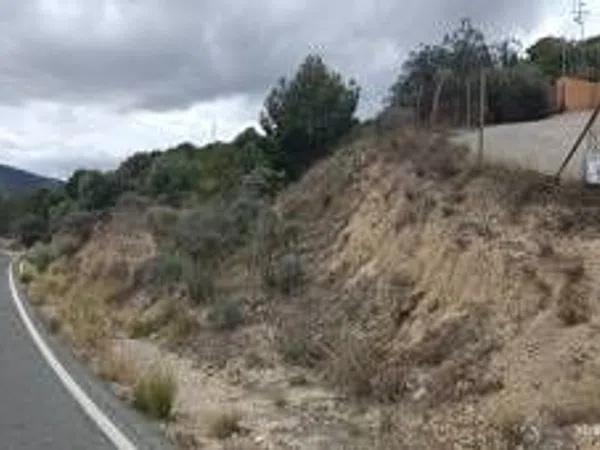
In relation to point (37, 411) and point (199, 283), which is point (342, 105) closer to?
point (199, 283)

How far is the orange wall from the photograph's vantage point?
4241cm

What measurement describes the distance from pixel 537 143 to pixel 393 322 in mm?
9005

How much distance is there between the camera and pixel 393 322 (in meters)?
20.9

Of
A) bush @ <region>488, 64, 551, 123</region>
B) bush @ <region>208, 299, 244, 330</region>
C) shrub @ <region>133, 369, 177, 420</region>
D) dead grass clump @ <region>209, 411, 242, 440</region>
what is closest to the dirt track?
bush @ <region>488, 64, 551, 123</region>

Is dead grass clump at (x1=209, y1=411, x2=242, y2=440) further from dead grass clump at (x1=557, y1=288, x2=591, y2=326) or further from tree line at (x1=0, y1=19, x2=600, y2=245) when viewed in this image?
tree line at (x1=0, y1=19, x2=600, y2=245)

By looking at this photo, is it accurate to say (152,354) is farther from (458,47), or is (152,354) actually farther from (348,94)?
(348,94)

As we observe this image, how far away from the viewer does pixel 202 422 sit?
15836mm

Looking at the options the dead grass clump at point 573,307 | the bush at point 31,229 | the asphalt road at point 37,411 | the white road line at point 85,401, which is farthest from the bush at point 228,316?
the bush at point 31,229

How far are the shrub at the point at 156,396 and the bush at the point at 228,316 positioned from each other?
9178 mm

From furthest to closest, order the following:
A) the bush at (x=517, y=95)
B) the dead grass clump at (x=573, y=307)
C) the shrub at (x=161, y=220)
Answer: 1. the shrub at (x=161, y=220)
2. the bush at (x=517, y=95)
3. the dead grass clump at (x=573, y=307)

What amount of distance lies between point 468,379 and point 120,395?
434 centimetres

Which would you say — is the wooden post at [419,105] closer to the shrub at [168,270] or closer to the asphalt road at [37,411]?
the shrub at [168,270]

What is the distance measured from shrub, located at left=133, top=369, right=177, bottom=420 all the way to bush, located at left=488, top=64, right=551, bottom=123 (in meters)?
23.1

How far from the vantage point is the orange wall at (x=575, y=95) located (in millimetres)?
42406
